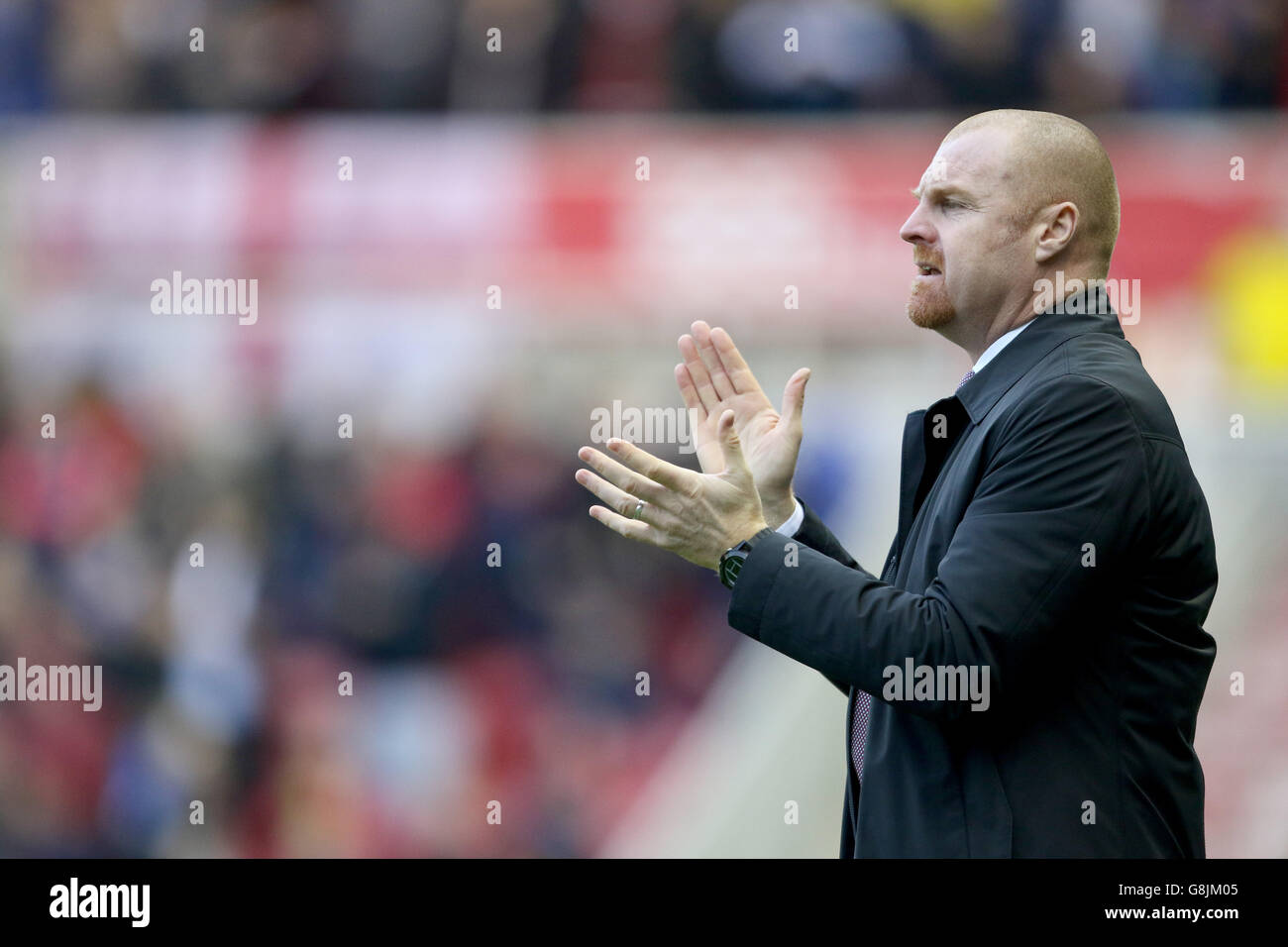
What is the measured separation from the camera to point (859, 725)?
6.75ft

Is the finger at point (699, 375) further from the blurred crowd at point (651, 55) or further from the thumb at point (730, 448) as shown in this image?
the blurred crowd at point (651, 55)

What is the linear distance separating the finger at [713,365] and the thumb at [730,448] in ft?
0.90

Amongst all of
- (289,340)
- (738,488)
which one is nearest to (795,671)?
(289,340)

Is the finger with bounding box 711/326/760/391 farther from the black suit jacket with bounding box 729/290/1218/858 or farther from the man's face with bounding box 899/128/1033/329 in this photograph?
the black suit jacket with bounding box 729/290/1218/858

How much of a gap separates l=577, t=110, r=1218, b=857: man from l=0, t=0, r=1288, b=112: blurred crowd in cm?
416

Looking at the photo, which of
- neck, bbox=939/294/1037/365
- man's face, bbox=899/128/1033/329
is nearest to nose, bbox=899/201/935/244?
man's face, bbox=899/128/1033/329

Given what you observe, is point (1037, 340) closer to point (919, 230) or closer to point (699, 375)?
point (919, 230)

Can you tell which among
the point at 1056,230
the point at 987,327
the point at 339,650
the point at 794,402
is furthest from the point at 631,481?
the point at 339,650

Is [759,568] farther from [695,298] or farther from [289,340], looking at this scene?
[289,340]

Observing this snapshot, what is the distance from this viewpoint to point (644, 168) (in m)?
5.79

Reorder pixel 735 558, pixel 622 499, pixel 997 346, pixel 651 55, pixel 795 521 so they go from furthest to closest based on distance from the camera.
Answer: pixel 651 55
pixel 795 521
pixel 997 346
pixel 622 499
pixel 735 558

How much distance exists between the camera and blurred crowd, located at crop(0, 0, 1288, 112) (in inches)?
231

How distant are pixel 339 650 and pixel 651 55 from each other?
8.86ft

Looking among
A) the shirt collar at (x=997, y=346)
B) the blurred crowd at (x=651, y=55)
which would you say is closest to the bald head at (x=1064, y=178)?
the shirt collar at (x=997, y=346)
